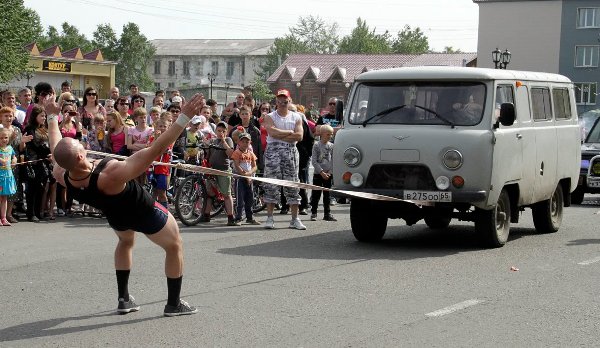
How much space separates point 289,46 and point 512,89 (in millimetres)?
139083

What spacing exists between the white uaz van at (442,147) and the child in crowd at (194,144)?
4746mm

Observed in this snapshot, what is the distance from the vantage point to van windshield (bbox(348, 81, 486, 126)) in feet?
43.5

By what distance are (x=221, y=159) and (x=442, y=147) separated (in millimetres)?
5373

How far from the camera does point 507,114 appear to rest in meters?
13.2

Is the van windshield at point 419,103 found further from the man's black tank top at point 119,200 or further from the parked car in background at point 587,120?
the parked car in background at point 587,120

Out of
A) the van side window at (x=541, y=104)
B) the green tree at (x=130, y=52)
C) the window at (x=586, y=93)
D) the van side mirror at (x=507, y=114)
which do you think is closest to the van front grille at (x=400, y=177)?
the van side mirror at (x=507, y=114)

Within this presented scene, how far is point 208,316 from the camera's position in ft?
28.0

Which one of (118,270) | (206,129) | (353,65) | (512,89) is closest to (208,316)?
(118,270)

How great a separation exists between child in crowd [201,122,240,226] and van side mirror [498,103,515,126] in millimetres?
5015

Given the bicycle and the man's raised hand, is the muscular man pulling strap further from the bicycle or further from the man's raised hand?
the bicycle

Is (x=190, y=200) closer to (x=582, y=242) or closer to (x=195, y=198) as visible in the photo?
(x=195, y=198)

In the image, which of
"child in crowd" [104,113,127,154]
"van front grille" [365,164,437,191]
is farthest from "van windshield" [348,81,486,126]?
"child in crowd" [104,113,127,154]

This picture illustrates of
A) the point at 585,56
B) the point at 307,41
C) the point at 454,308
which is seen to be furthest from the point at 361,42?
the point at 454,308

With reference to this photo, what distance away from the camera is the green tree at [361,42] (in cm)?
15662
